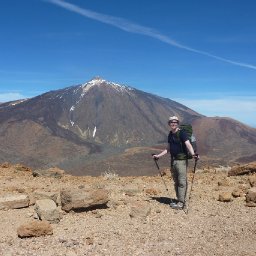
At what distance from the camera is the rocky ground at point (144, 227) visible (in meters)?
7.79

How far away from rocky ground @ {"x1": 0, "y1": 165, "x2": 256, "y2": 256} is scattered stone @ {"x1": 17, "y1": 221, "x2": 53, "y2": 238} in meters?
0.09

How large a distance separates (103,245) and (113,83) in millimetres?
145785

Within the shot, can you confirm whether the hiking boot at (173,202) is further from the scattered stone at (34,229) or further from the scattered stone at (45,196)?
the scattered stone at (34,229)

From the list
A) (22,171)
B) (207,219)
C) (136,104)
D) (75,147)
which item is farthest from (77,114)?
(207,219)

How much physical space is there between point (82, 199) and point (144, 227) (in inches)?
61.8

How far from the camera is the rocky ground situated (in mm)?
7789

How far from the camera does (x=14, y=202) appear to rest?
10.3m

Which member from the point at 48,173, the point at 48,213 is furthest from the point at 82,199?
the point at 48,173

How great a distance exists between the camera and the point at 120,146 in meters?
110

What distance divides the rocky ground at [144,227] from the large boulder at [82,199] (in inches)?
5.5

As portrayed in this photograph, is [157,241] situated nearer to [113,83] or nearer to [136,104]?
[136,104]

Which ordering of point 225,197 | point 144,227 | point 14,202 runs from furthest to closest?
point 225,197
point 14,202
point 144,227

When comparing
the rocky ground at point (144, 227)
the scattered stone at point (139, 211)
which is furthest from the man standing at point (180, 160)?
the scattered stone at point (139, 211)

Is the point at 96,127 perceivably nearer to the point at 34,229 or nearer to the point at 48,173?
the point at 48,173
